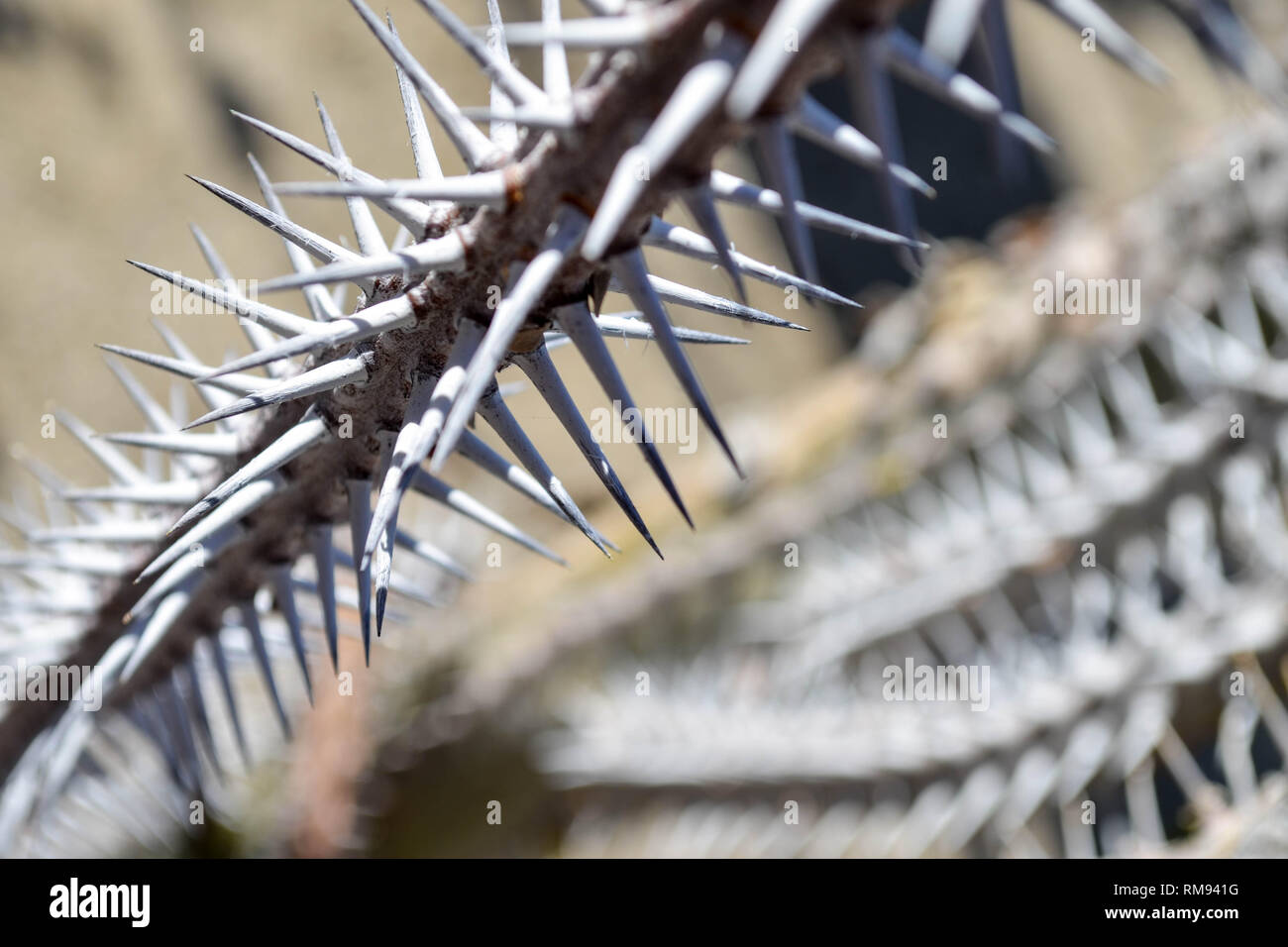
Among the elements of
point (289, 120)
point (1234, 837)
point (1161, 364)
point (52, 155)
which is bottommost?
point (1234, 837)

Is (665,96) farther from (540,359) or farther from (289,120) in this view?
(289,120)

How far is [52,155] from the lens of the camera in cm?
193

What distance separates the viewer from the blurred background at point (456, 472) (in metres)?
1.77

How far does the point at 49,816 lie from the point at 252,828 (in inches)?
28.0

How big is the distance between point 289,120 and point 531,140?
2010 mm

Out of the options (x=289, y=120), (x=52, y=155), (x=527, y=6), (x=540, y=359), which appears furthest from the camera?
(x=527, y=6)

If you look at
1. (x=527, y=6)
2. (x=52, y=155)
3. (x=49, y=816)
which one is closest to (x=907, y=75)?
(x=49, y=816)

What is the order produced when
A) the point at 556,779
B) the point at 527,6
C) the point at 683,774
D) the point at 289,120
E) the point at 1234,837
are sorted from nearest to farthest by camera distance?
the point at 1234,837 < the point at 683,774 < the point at 556,779 < the point at 289,120 < the point at 527,6

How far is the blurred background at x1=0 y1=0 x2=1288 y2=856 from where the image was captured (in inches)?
69.6

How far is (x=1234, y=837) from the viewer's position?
1.22 m

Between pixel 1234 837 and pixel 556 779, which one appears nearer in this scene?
pixel 1234 837

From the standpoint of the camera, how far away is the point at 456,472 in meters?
2.45
